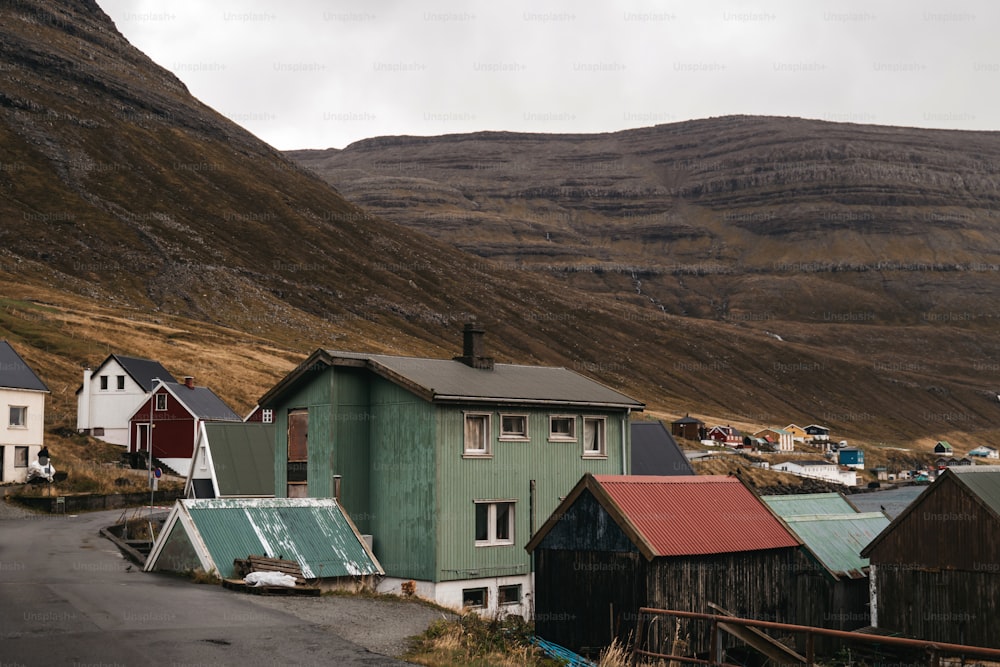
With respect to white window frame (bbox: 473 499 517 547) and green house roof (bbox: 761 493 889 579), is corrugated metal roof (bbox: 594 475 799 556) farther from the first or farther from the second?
white window frame (bbox: 473 499 517 547)

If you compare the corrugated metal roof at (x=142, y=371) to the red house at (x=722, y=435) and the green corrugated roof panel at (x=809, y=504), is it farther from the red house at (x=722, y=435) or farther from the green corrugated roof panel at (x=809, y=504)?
the red house at (x=722, y=435)

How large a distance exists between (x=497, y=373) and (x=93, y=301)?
11953 centimetres

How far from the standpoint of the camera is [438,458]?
35438 mm

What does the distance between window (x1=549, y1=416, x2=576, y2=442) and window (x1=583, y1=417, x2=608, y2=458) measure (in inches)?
20.9

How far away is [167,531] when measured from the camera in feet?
104

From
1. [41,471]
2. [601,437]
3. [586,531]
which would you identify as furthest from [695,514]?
[41,471]

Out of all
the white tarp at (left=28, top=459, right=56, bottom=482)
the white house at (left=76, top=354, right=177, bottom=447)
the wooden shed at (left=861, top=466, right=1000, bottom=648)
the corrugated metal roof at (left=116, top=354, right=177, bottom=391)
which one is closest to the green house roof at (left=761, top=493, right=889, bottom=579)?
the wooden shed at (left=861, top=466, right=1000, bottom=648)

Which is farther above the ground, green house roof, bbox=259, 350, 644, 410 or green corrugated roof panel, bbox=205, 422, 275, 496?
green house roof, bbox=259, 350, 644, 410

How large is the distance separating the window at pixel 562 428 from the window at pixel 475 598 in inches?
241

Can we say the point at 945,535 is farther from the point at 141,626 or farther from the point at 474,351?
the point at 141,626

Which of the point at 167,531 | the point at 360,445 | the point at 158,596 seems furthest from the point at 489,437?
the point at 158,596

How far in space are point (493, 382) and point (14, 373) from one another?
41820 millimetres

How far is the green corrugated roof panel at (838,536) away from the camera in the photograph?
3372 centimetres

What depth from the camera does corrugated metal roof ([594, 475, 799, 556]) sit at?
2872cm
